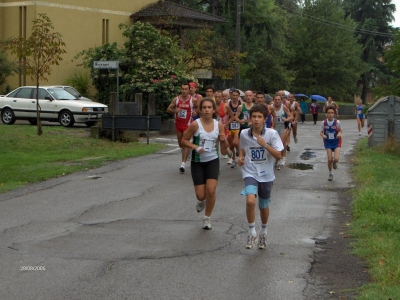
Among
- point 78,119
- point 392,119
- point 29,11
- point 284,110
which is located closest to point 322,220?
point 284,110

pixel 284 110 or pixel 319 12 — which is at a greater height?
pixel 319 12

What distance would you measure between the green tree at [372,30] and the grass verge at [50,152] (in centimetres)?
5520

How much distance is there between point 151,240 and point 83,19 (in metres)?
29.2

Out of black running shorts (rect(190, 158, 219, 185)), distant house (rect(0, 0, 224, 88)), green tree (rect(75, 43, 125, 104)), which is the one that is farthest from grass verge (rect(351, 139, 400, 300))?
distant house (rect(0, 0, 224, 88))

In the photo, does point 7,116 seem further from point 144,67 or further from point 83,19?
point 83,19

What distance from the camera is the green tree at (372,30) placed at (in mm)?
74812

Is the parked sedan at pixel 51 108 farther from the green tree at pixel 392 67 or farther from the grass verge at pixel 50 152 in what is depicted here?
the green tree at pixel 392 67

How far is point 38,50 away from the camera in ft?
70.1

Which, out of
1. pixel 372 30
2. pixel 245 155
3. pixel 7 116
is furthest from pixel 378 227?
pixel 372 30

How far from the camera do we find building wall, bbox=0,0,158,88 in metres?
34.3

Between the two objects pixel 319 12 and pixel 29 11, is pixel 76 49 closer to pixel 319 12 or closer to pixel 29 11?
pixel 29 11

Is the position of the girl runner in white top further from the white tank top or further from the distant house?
the distant house

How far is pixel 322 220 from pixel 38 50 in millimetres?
13256

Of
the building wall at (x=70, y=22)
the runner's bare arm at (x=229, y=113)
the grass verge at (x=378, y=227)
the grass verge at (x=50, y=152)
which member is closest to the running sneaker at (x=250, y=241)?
the grass verge at (x=378, y=227)
